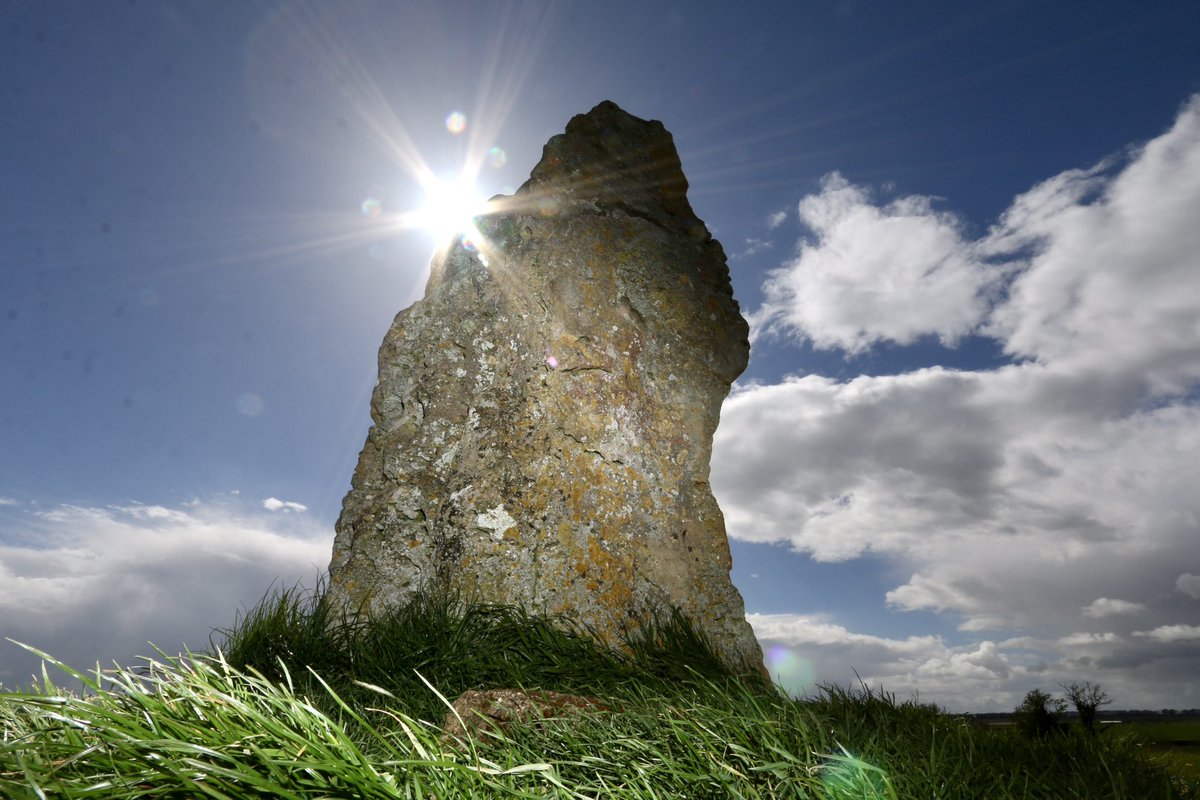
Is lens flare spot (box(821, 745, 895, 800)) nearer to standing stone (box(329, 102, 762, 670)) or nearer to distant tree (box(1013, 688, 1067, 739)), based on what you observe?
standing stone (box(329, 102, 762, 670))

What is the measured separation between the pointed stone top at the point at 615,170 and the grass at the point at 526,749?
369cm

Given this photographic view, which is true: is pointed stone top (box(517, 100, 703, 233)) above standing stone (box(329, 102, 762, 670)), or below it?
above

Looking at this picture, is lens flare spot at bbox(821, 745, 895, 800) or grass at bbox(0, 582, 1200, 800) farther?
lens flare spot at bbox(821, 745, 895, 800)

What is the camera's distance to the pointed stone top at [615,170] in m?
6.30

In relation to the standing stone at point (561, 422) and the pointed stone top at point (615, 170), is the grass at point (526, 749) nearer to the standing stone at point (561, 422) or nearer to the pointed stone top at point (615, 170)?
the standing stone at point (561, 422)

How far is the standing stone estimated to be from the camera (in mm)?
5203

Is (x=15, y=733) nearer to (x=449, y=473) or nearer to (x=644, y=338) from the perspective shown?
(x=449, y=473)

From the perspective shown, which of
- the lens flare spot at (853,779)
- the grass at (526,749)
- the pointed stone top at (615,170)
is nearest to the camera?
the grass at (526,749)

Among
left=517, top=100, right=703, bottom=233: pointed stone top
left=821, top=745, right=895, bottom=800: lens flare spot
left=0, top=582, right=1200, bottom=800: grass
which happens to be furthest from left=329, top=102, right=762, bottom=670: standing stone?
left=821, top=745, right=895, bottom=800: lens flare spot

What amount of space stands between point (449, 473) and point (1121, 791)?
13.6 ft

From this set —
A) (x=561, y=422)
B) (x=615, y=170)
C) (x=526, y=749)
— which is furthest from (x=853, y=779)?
(x=615, y=170)

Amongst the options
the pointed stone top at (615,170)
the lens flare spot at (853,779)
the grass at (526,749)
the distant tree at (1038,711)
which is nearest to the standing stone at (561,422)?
the pointed stone top at (615,170)

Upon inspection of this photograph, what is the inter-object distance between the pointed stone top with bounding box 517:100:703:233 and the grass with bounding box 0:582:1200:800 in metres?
3.69

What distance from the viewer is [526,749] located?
9.68 ft
